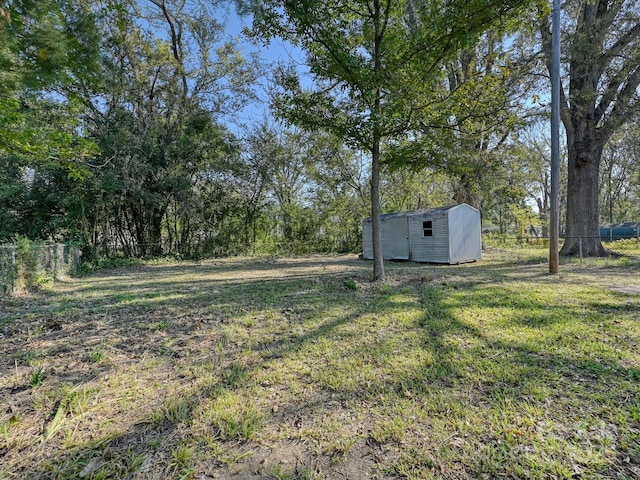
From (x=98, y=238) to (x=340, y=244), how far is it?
1108cm

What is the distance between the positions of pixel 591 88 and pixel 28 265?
14787 millimetres

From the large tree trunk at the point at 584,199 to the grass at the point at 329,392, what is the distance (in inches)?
244

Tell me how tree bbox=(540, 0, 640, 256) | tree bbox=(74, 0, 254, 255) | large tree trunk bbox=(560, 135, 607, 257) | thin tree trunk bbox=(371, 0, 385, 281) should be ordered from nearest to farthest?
thin tree trunk bbox=(371, 0, 385, 281) → tree bbox=(540, 0, 640, 256) → large tree trunk bbox=(560, 135, 607, 257) → tree bbox=(74, 0, 254, 255)

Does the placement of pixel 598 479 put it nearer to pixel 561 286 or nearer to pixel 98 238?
pixel 561 286

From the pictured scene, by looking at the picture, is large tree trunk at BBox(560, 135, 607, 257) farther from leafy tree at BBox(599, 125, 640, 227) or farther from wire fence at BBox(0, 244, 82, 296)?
wire fence at BBox(0, 244, 82, 296)

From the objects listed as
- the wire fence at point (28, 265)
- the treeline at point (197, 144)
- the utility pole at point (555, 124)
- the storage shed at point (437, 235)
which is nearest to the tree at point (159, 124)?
the treeline at point (197, 144)

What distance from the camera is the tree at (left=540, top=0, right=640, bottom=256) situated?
709 centimetres

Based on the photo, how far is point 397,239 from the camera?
11.5 metres

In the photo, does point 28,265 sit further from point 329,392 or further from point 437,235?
point 437,235

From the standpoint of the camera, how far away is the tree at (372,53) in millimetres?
4648

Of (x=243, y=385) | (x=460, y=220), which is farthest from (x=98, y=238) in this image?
(x=460, y=220)

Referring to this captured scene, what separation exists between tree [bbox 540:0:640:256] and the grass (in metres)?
6.21

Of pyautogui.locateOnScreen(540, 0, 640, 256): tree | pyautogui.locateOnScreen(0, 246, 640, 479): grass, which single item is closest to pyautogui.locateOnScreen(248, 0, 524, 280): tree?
pyautogui.locateOnScreen(0, 246, 640, 479): grass

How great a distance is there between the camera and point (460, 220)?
1008 centimetres
